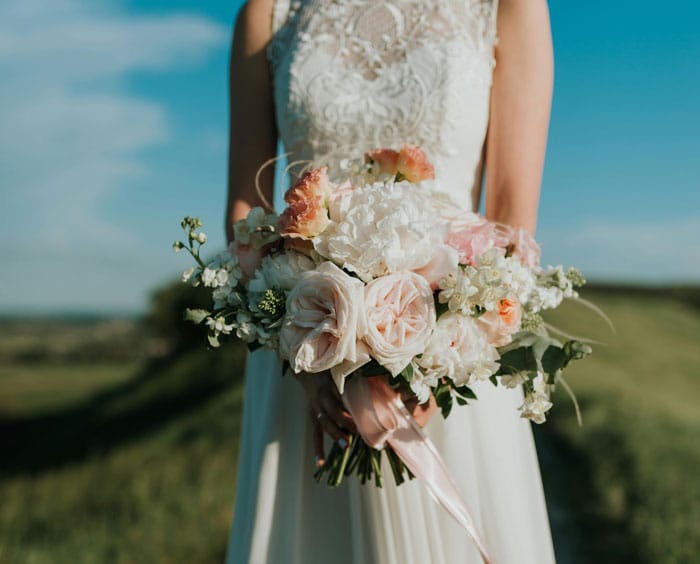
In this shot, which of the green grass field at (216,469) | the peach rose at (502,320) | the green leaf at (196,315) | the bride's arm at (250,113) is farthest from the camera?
the green grass field at (216,469)

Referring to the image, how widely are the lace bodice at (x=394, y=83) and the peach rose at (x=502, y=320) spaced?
920mm

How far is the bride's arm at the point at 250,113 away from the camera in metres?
3.19

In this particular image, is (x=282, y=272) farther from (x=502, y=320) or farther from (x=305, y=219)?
(x=502, y=320)

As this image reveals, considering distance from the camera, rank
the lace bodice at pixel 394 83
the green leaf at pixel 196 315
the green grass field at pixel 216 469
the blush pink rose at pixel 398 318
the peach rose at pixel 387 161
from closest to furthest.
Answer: the blush pink rose at pixel 398 318 → the green leaf at pixel 196 315 → the peach rose at pixel 387 161 → the lace bodice at pixel 394 83 → the green grass field at pixel 216 469

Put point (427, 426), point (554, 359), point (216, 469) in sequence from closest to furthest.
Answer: point (554, 359), point (427, 426), point (216, 469)

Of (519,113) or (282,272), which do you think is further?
(519,113)

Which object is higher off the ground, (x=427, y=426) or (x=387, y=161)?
(x=387, y=161)

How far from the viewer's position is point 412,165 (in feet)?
7.66

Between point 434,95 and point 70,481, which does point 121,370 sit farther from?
point 434,95

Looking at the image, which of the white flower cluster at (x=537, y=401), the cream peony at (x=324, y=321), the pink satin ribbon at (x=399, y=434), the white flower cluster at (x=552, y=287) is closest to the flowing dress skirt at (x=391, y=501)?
the pink satin ribbon at (x=399, y=434)

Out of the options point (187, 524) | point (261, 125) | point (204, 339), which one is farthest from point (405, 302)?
point (187, 524)

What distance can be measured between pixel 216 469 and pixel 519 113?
20.6ft

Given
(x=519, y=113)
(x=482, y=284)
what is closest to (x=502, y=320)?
(x=482, y=284)

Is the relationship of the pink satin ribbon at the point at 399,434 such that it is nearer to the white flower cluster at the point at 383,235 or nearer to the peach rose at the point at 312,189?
the white flower cluster at the point at 383,235
